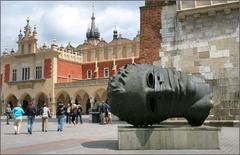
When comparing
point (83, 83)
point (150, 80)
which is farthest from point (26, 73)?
point (150, 80)

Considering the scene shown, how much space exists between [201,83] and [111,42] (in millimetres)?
48658

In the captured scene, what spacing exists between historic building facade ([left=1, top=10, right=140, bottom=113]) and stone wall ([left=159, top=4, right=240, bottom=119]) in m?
29.8

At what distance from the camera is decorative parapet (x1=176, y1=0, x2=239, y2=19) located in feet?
54.3

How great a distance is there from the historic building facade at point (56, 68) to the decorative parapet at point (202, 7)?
30245 mm

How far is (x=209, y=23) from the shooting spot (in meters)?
17.1

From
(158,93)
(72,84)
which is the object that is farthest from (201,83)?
(72,84)

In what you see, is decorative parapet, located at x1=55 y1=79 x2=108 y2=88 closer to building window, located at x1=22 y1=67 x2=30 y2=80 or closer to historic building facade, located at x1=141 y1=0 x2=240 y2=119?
building window, located at x1=22 y1=67 x2=30 y2=80

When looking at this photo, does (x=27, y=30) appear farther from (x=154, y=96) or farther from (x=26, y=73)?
(x=154, y=96)

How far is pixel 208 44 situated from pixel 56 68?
118ft

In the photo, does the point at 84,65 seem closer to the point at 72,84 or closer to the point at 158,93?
the point at 72,84

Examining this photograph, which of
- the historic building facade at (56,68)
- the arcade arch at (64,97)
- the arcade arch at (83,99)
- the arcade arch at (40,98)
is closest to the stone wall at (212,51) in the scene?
the historic building facade at (56,68)

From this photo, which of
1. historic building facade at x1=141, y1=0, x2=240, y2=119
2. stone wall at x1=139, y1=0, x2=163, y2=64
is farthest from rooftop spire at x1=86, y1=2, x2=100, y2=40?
historic building facade at x1=141, y1=0, x2=240, y2=119

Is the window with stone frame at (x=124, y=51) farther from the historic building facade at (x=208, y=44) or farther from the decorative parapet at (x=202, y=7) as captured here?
the decorative parapet at (x=202, y=7)

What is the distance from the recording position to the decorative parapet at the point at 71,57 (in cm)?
5253
